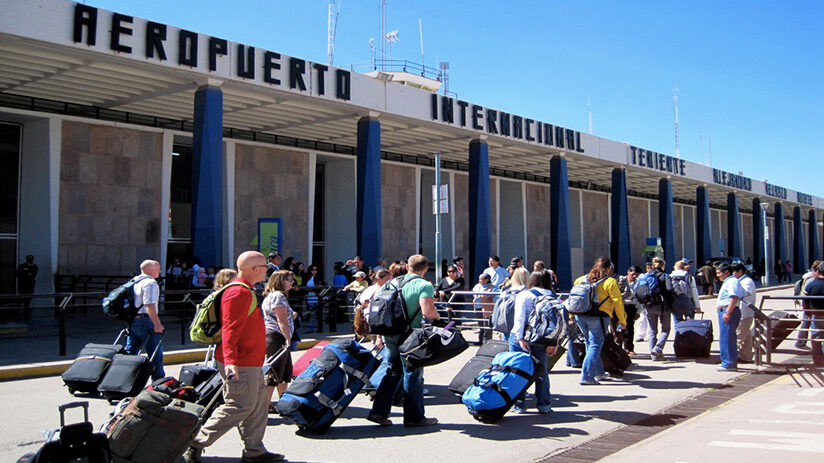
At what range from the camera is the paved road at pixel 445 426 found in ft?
20.3

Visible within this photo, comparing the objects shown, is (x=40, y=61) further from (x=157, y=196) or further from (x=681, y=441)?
(x=681, y=441)

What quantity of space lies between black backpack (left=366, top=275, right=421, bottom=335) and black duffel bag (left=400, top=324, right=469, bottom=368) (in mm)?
148

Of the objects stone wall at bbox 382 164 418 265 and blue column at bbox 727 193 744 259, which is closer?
stone wall at bbox 382 164 418 265

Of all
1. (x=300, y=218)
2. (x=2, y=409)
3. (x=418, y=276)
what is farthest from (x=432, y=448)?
(x=300, y=218)

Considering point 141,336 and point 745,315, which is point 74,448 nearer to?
point 141,336

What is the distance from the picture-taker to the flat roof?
50.2 ft

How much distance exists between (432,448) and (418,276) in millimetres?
1716

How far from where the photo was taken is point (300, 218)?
89.2ft

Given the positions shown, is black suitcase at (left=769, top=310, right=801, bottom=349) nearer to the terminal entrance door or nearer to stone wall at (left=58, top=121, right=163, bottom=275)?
stone wall at (left=58, top=121, right=163, bottom=275)

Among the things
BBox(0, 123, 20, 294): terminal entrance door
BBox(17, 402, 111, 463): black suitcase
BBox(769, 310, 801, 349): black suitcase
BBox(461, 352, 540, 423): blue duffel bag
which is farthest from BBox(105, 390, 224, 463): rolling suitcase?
BBox(0, 123, 20, 294): terminal entrance door

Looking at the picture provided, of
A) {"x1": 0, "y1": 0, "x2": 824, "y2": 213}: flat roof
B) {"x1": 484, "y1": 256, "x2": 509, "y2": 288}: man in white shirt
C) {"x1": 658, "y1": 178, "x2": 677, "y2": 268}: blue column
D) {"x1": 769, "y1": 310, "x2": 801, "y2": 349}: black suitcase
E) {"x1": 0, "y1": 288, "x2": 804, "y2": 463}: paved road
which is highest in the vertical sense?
{"x1": 0, "y1": 0, "x2": 824, "y2": 213}: flat roof

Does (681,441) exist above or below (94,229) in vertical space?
below

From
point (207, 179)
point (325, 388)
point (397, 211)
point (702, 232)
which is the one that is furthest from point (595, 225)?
point (325, 388)

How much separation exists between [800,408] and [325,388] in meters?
5.31
